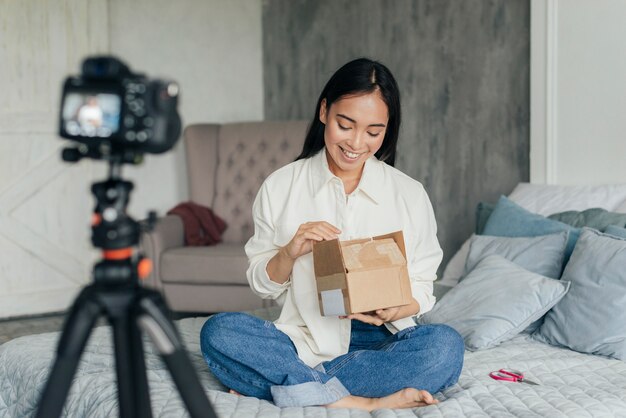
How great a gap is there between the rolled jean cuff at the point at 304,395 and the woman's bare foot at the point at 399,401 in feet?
0.08

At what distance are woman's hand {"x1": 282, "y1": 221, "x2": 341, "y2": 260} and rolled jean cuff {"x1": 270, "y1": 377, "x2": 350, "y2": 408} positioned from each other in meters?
0.31

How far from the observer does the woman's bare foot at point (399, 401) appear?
6.13 ft

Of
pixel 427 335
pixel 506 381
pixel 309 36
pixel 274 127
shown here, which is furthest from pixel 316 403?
pixel 309 36

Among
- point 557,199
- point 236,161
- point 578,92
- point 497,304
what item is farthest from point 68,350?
point 236,161

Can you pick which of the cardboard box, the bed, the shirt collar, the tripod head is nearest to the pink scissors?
the bed

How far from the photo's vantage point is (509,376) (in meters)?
2.04

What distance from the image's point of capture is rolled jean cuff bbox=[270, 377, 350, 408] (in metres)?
1.83

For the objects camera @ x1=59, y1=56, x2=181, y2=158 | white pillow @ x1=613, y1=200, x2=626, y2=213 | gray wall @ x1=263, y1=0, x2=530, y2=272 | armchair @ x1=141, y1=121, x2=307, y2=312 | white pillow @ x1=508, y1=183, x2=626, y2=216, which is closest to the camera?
camera @ x1=59, y1=56, x2=181, y2=158

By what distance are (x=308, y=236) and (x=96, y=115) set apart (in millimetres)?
853

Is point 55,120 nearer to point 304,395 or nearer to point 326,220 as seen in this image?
point 326,220

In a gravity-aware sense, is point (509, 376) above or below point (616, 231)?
below

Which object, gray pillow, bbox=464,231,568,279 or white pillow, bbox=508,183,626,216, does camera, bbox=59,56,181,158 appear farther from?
white pillow, bbox=508,183,626,216

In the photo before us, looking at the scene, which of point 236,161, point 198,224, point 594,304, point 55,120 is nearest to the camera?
point 594,304

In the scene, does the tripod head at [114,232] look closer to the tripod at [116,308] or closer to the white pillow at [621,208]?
the tripod at [116,308]
